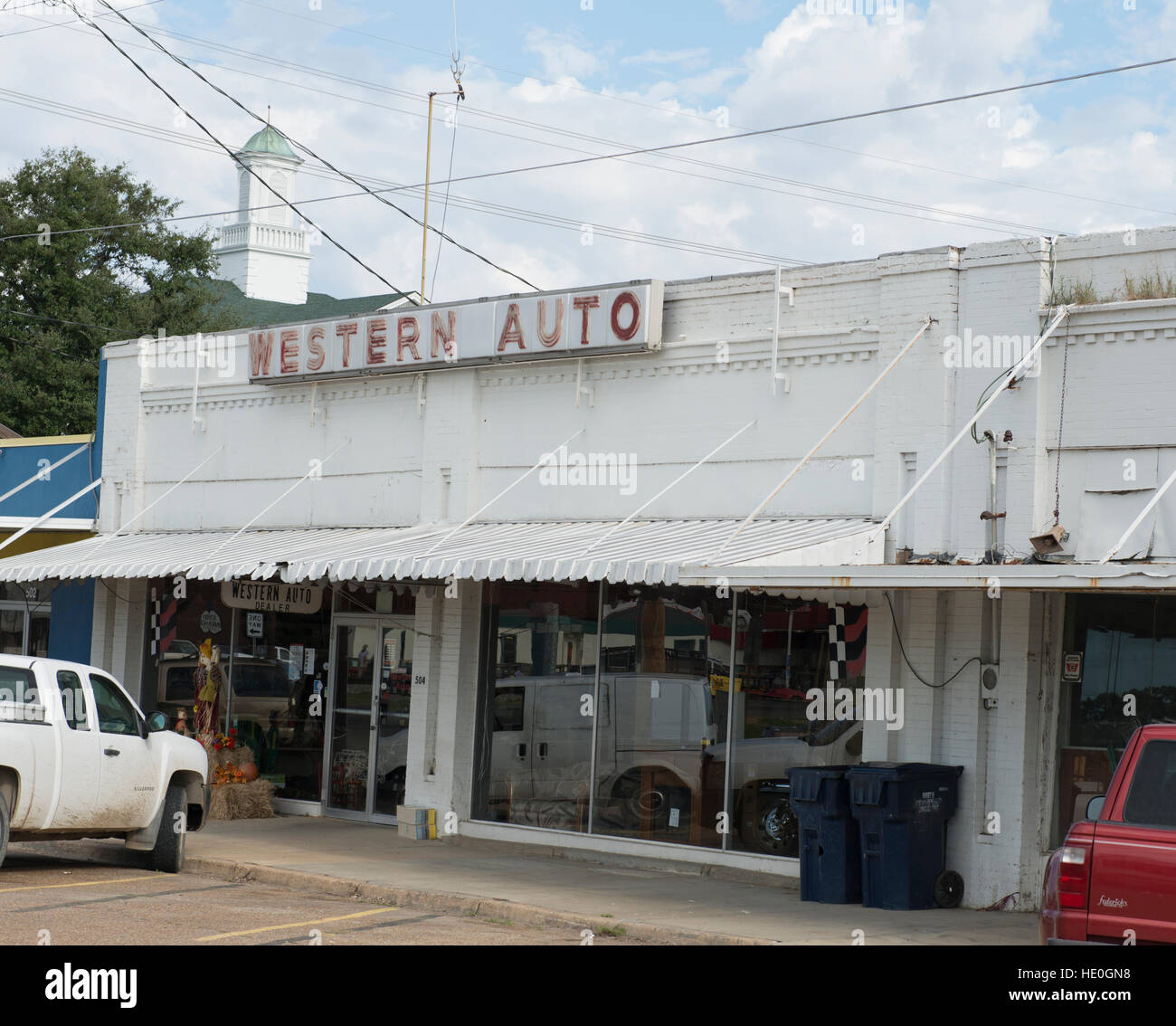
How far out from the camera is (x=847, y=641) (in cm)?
1321

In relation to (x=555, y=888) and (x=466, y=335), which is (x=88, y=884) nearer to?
(x=555, y=888)

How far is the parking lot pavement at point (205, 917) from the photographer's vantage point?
376 inches

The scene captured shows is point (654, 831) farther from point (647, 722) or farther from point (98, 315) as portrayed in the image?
point (98, 315)

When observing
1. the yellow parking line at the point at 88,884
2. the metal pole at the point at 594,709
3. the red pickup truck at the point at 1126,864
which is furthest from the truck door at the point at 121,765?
the red pickup truck at the point at 1126,864

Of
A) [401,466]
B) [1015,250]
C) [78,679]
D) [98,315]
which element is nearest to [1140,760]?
[1015,250]

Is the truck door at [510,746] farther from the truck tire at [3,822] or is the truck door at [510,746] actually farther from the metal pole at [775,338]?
the truck tire at [3,822]

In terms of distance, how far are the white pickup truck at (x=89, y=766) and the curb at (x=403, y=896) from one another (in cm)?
58

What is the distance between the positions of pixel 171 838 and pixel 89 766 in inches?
49.9

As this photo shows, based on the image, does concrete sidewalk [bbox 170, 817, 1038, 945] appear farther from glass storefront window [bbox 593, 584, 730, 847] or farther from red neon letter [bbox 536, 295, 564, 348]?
red neon letter [bbox 536, 295, 564, 348]

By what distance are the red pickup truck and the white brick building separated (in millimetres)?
2506

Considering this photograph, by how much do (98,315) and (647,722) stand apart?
1148 inches

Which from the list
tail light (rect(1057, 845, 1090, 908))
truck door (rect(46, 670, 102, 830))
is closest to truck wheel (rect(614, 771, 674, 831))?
truck door (rect(46, 670, 102, 830))
